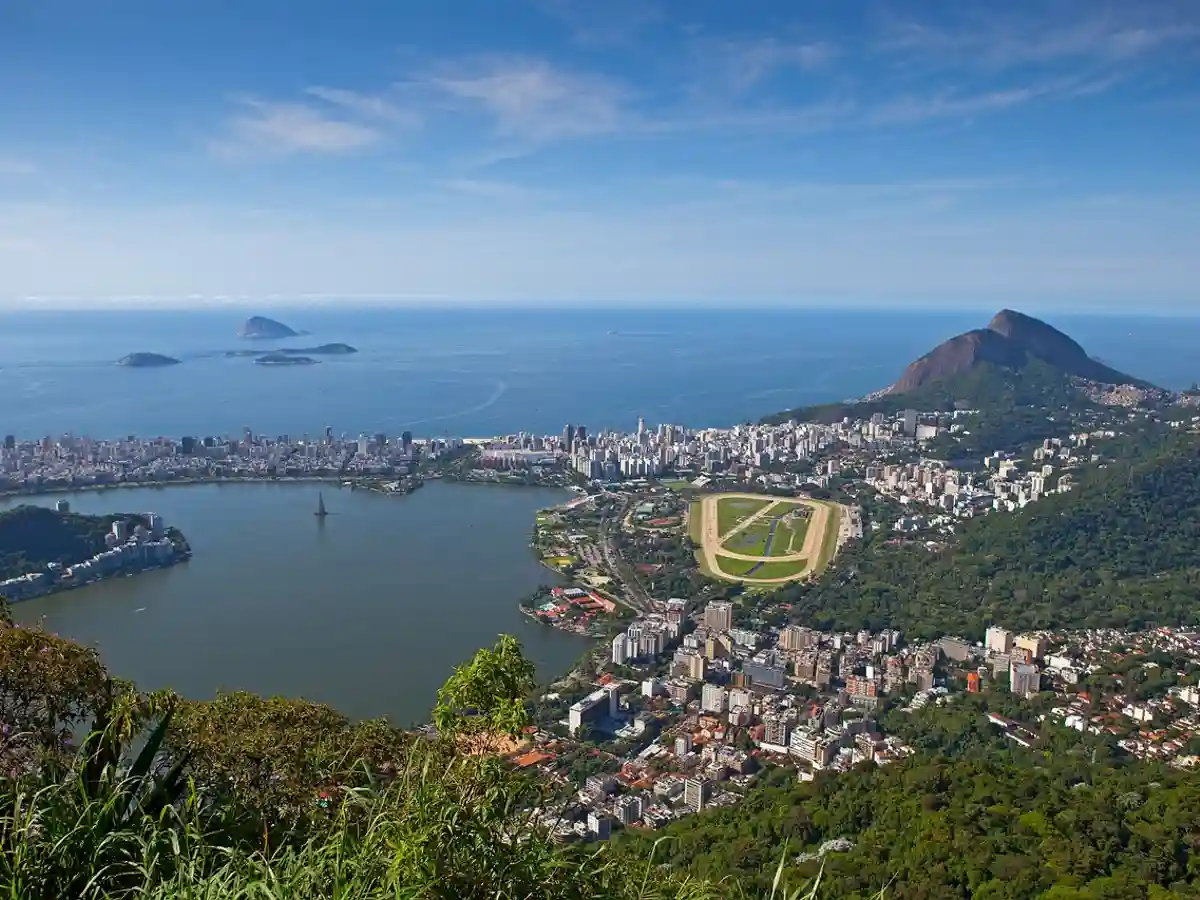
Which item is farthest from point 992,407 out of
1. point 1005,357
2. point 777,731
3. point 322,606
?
point 322,606

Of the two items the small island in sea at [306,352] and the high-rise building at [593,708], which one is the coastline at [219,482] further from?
the small island in sea at [306,352]

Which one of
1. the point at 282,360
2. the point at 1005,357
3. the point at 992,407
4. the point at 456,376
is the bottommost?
the point at 456,376

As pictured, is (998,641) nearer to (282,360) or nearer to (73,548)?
(73,548)

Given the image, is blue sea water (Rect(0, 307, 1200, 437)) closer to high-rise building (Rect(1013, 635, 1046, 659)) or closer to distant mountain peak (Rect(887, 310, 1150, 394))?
distant mountain peak (Rect(887, 310, 1150, 394))

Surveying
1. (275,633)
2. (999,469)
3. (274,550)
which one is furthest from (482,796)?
(999,469)

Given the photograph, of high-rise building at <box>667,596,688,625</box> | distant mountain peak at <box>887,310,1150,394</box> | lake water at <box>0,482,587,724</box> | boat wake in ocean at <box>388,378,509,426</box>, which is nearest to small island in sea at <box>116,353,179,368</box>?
boat wake in ocean at <box>388,378,509,426</box>

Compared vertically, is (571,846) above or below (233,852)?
below

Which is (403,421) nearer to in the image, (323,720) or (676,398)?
(676,398)
